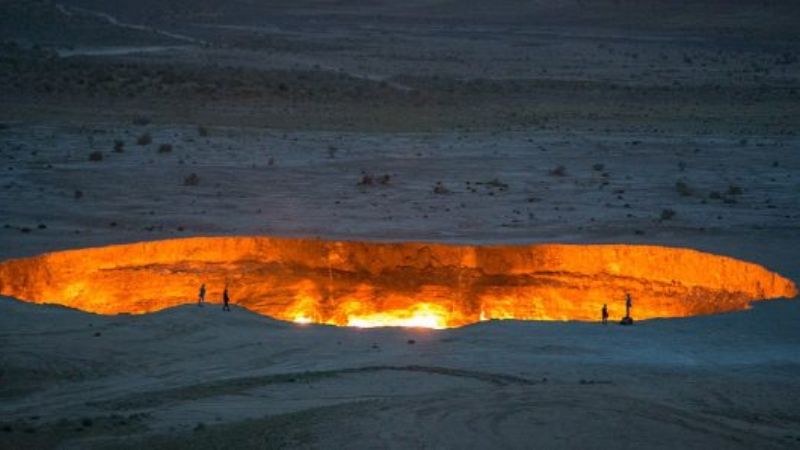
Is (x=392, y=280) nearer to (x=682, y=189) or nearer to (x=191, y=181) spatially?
(x=191, y=181)

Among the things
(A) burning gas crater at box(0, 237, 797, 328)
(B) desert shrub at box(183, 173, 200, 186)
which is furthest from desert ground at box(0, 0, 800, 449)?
(A) burning gas crater at box(0, 237, 797, 328)

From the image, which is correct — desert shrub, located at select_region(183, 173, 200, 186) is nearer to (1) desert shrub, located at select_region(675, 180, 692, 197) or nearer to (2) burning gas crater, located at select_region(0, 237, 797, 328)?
(2) burning gas crater, located at select_region(0, 237, 797, 328)

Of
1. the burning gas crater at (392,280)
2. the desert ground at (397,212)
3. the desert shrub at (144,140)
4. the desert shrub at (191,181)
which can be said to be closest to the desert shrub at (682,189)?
the desert ground at (397,212)

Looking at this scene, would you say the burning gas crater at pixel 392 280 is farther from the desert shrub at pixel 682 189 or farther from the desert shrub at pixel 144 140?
the desert shrub at pixel 144 140

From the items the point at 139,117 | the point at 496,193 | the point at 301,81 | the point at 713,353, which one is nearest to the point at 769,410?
the point at 713,353

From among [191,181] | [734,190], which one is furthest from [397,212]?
[734,190]

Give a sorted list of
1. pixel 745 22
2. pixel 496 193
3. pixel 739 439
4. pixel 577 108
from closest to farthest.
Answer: pixel 739 439, pixel 496 193, pixel 577 108, pixel 745 22

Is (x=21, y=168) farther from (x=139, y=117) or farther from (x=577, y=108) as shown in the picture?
(x=577, y=108)
